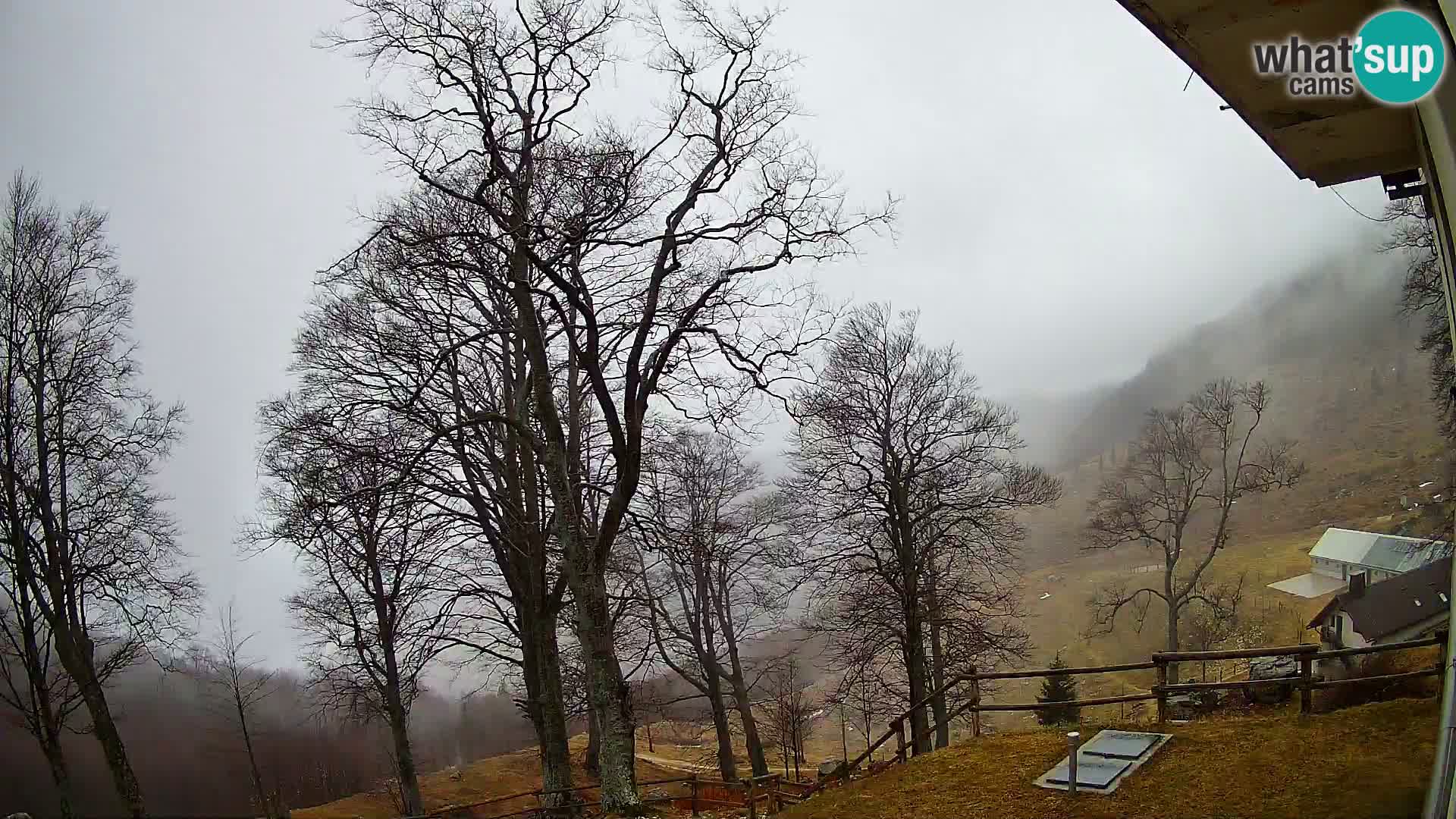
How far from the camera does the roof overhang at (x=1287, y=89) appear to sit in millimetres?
3625

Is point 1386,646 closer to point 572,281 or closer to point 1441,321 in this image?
point 1441,321

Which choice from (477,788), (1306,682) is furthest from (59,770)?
(1306,682)

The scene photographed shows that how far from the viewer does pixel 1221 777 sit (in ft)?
22.1

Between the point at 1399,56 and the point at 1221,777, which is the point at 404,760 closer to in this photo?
the point at 1221,777

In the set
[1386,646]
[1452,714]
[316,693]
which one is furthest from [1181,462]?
[316,693]

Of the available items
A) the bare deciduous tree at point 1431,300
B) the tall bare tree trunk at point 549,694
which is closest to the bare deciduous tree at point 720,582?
the tall bare tree trunk at point 549,694

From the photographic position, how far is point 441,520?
11.8 m

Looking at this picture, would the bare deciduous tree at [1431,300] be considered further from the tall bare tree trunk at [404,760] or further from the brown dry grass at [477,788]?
the tall bare tree trunk at [404,760]

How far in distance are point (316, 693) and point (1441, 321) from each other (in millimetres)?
22580

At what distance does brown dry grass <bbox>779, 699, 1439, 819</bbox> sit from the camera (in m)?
5.75

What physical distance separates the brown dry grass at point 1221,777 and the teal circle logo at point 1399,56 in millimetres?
3858

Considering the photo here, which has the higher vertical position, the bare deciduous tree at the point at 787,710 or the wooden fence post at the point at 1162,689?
the wooden fence post at the point at 1162,689

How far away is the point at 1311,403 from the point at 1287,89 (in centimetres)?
7015

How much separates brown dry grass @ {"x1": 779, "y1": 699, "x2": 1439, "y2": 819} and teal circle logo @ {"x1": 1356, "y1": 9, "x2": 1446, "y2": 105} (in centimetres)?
386
